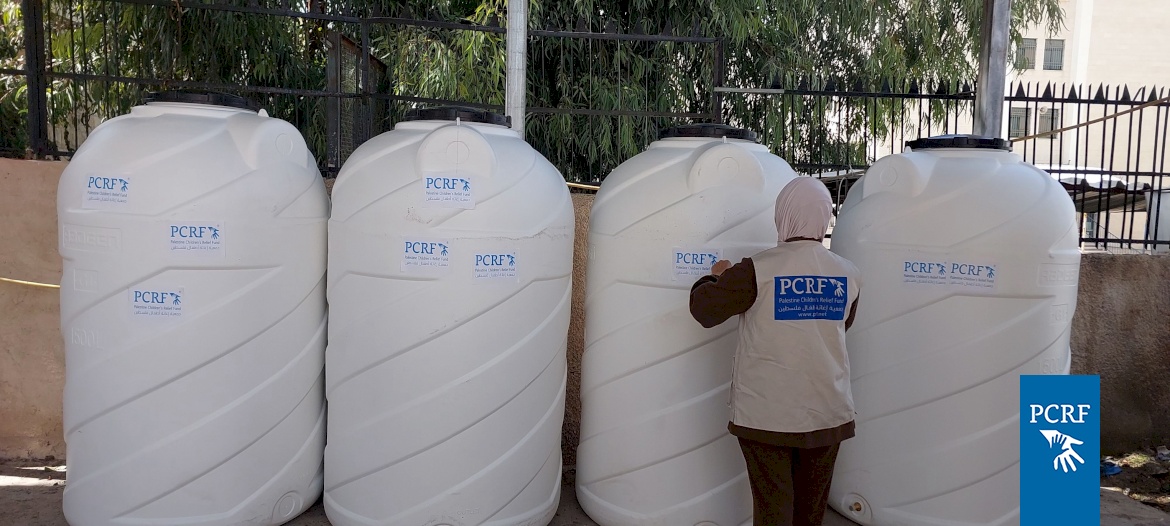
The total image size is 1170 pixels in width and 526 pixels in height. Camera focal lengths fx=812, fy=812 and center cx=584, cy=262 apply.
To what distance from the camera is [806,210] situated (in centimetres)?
254

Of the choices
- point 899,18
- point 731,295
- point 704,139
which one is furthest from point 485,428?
point 899,18

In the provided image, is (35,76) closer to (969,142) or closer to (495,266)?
(495,266)

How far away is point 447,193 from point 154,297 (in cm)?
101

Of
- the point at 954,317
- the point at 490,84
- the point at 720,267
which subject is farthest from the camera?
the point at 490,84

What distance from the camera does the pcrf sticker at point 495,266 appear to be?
2.71 metres

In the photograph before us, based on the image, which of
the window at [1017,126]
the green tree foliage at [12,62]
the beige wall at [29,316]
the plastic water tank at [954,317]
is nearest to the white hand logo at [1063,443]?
the plastic water tank at [954,317]

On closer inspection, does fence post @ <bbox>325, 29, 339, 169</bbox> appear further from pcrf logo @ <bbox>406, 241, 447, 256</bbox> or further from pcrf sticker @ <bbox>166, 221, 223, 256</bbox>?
pcrf logo @ <bbox>406, 241, 447, 256</bbox>

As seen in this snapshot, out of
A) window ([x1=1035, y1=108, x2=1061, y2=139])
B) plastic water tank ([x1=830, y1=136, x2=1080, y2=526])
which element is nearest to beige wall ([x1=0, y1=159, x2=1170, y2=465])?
window ([x1=1035, y1=108, x2=1061, y2=139])

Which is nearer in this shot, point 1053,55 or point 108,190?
point 108,190

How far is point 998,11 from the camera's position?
401cm

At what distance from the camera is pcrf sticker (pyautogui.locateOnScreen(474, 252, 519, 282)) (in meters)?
2.71

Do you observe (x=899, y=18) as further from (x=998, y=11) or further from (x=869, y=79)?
(x=998, y=11)

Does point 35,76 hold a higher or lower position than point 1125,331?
higher

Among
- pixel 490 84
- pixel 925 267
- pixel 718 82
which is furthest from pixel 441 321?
pixel 490 84
